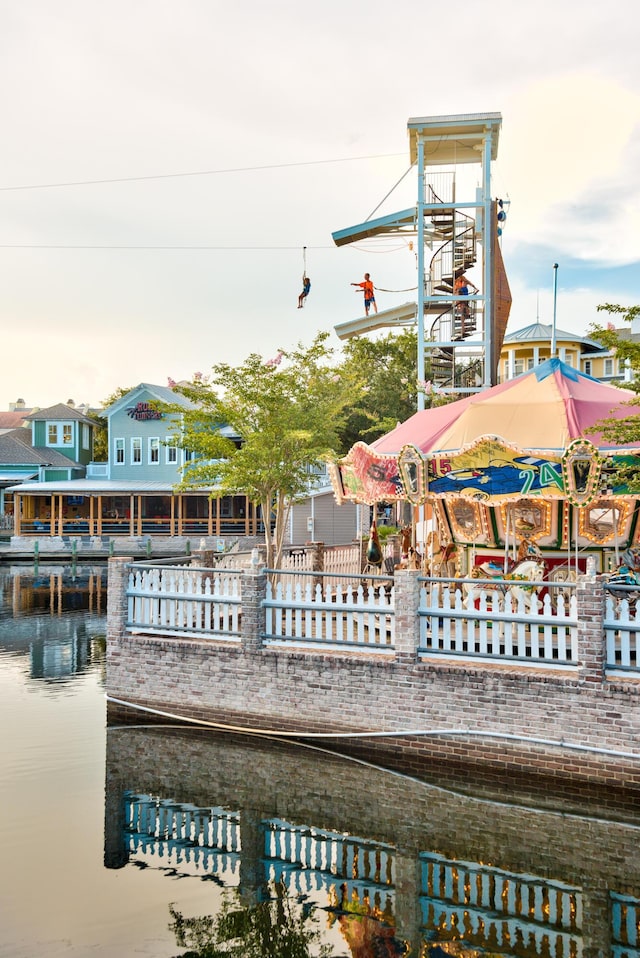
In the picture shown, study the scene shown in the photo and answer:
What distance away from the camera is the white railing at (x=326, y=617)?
1162cm

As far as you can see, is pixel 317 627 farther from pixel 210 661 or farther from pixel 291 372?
pixel 291 372

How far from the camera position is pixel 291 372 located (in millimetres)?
24828

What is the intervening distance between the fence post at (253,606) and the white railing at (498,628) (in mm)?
2493

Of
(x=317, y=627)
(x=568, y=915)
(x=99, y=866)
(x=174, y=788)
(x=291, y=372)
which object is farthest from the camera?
(x=291, y=372)

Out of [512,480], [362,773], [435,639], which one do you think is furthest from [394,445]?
[362,773]

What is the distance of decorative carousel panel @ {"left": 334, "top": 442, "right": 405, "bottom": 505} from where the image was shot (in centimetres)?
1593

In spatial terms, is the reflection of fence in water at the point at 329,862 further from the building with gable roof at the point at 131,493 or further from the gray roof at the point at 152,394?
the gray roof at the point at 152,394

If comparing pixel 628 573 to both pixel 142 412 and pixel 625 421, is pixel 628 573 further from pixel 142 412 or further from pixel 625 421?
pixel 142 412

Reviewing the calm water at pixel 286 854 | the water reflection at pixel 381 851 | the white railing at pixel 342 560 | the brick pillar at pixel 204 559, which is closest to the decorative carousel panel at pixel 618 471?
the calm water at pixel 286 854

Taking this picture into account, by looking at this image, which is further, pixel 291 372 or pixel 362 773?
pixel 291 372

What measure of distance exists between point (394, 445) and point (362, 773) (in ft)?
22.6

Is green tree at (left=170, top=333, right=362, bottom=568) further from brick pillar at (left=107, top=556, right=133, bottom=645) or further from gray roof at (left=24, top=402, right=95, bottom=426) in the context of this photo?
gray roof at (left=24, top=402, right=95, bottom=426)

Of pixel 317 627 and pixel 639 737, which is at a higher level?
pixel 317 627

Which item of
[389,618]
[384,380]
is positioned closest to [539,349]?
[384,380]
